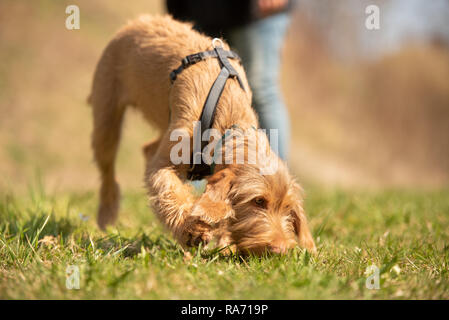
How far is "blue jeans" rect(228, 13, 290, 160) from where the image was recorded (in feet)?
12.2

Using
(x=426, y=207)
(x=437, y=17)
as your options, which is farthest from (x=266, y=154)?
(x=437, y=17)

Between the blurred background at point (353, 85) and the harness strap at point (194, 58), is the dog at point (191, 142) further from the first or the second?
the blurred background at point (353, 85)

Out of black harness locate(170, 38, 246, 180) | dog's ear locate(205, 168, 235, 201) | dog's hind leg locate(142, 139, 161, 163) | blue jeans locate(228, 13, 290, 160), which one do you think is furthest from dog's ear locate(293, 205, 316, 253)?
dog's hind leg locate(142, 139, 161, 163)

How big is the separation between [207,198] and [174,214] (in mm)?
241

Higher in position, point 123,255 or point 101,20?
point 101,20

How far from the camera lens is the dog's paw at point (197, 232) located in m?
2.40

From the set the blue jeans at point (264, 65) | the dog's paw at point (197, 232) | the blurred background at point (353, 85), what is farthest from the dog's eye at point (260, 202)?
the blurred background at point (353, 85)

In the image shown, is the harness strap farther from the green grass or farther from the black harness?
the green grass

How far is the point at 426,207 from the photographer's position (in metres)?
4.73

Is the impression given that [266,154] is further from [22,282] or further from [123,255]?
[22,282]

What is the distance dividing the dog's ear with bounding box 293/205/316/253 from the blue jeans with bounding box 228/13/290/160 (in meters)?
1.10

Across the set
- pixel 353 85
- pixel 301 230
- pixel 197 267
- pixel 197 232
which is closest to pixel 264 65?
pixel 301 230

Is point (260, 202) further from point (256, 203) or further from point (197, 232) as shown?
point (197, 232)

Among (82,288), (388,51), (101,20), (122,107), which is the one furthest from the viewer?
(388,51)
